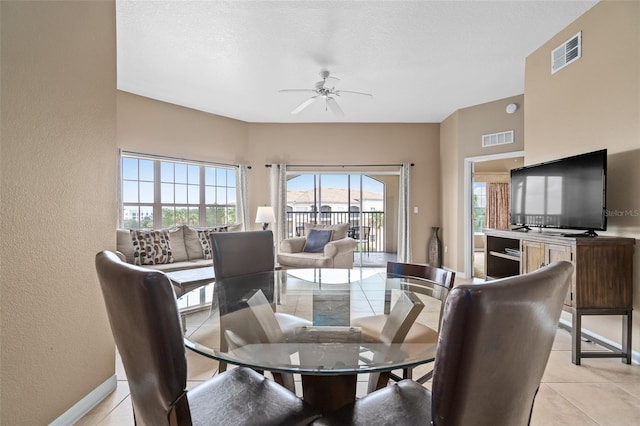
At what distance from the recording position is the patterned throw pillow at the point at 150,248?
3671 millimetres

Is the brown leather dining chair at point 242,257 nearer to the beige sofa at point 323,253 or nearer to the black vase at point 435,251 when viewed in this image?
the beige sofa at point 323,253

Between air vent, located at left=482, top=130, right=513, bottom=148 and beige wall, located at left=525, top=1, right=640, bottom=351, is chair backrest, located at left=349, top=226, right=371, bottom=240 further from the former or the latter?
beige wall, located at left=525, top=1, right=640, bottom=351

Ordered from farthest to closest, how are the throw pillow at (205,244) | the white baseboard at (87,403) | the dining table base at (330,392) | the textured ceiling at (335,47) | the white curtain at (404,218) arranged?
the white curtain at (404,218)
the throw pillow at (205,244)
the textured ceiling at (335,47)
the white baseboard at (87,403)
the dining table base at (330,392)

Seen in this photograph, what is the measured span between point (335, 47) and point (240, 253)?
2.29m

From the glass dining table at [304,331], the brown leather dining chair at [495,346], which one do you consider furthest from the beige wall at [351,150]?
the brown leather dining chair at [495,346]

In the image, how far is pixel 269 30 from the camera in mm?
2838

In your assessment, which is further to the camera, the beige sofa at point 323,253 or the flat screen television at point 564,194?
the beige sofa at point 323,253

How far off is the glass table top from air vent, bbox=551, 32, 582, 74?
2.56 metres

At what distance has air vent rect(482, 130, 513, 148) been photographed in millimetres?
4539

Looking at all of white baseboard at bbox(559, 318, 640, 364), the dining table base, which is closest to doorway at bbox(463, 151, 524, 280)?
white baseboard at bbox(559, 318, 640, 364)

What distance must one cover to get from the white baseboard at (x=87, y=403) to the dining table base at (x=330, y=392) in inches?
51.4

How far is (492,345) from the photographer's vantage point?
0.62 metres

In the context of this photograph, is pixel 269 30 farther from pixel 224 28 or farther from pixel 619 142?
pixel 619 142

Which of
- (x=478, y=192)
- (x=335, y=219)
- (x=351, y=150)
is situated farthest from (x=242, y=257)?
(x=478, y=192)
